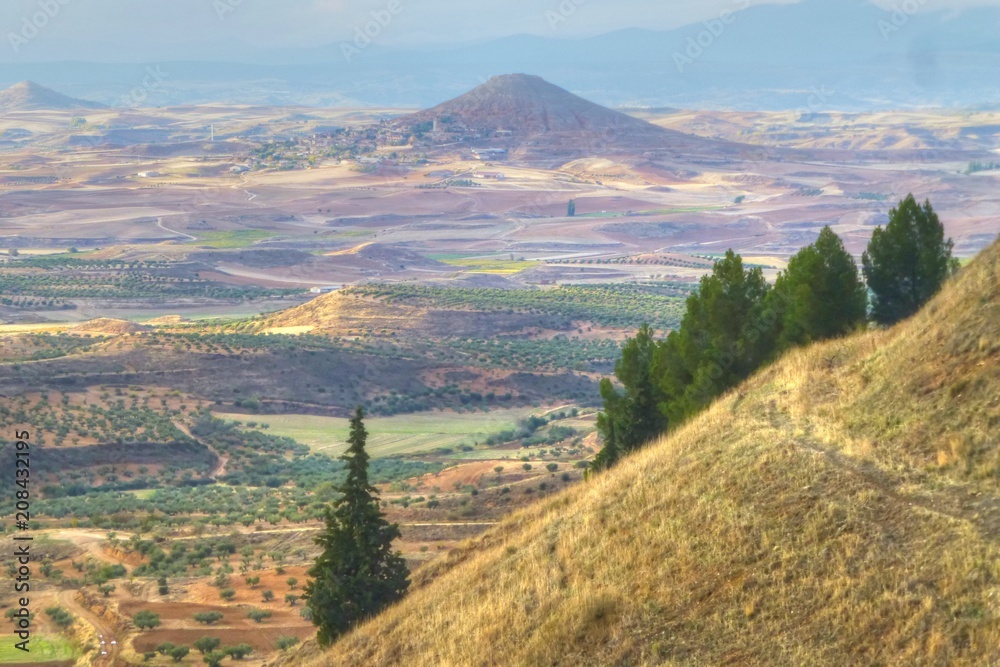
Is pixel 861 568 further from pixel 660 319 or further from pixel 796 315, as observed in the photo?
pixel 660 319

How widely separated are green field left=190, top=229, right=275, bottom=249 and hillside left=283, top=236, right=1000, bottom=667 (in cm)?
9563

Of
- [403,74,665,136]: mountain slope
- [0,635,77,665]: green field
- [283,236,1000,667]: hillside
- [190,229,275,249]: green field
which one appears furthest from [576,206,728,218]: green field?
[283,236,1000,667]: hillside

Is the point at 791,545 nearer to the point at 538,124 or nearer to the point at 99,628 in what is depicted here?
the point at 99,628

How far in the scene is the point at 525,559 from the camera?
15.1 metres

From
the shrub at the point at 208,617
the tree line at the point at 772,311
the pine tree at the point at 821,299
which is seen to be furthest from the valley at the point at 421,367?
the pine tree at the point at 821,299

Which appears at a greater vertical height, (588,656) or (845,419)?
(845,419)

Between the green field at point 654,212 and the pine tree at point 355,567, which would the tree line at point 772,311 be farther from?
the green field at point 654,212

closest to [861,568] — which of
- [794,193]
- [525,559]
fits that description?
[525,559]

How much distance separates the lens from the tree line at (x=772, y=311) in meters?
22.9

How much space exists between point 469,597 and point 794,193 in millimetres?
133620

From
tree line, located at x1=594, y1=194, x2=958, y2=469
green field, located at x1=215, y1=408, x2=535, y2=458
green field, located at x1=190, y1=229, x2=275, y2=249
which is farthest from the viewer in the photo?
green field, located at x1=190, y1=229, x2=275, y2=249

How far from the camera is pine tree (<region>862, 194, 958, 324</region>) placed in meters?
24.1

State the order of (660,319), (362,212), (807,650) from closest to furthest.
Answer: (807,650) < (660,319) < (362,212)

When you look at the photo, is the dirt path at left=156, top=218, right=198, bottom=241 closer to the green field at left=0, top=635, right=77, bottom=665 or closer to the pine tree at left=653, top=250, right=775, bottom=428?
the pine tree at left=653, top=250, right=775, bottom=428
